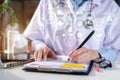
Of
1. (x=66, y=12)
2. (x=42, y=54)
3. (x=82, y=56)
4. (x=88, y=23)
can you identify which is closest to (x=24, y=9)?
(x=66, y=12)

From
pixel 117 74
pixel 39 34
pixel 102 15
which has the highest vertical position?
pixel 102 15

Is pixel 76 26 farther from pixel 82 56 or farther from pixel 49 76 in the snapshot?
pixel 49 76

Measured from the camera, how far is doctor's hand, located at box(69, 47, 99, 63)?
116cm

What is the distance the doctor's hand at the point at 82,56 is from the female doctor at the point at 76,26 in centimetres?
20

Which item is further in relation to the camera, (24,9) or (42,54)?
(24,9)

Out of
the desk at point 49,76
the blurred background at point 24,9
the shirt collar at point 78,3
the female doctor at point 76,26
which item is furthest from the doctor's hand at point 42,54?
the blurred background at point 24,9

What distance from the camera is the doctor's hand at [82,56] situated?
116cm

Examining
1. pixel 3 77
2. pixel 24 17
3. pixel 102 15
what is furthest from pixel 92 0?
pixel 24 17

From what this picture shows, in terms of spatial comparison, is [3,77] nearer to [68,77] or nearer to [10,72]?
[10,72]

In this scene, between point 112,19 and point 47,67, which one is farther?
point 112,19

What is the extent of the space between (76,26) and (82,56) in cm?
37

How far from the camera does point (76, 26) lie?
152 cm

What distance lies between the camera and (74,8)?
5.01ft

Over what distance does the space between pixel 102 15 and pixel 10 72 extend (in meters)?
0.72
